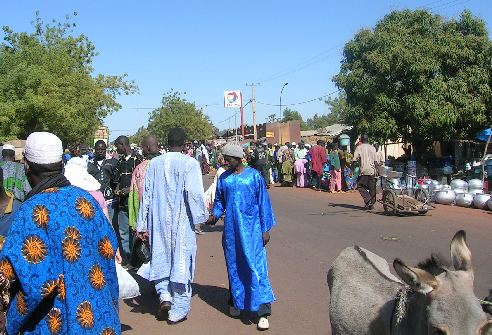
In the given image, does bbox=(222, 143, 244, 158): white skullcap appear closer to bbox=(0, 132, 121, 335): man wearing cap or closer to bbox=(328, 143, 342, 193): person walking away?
bbox=(0, 132, 121, 335): man wearing cap

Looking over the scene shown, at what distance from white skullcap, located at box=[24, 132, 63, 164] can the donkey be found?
1818 millimetres

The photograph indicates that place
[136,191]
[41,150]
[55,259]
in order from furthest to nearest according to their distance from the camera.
Result: [136,191] < [41,150] < [55,259]

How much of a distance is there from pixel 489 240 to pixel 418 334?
7917 mm

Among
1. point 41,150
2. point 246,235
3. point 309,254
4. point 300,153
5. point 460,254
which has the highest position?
point 41,150

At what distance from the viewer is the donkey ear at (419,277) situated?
2346 mm

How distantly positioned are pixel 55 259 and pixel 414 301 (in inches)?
66.9

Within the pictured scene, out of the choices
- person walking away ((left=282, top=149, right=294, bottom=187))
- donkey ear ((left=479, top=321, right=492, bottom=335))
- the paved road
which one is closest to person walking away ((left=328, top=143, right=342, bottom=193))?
the paved road

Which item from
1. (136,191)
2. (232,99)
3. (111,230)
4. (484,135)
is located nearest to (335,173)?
(484,135)

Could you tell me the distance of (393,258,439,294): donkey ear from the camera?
7.70 feet

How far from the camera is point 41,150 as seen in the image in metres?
2.88

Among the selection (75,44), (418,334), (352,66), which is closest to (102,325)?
(418,334)

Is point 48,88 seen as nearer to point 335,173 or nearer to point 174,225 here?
point 335,173

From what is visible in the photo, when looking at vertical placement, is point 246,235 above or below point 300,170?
above

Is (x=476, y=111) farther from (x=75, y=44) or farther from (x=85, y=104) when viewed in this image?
(x=75, y=44)
